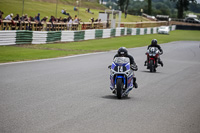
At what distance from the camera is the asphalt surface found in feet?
23.7

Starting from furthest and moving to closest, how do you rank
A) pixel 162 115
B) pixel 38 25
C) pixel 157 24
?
1. pixel 157 24
2. pixel 38 25
3. pixel 162 115

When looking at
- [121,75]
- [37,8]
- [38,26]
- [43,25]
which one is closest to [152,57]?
[121,75]

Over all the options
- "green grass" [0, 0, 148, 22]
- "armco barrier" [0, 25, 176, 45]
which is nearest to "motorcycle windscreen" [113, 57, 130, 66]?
"armco barrier" [0, 25, 176, 45]

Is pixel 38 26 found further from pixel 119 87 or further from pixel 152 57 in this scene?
pixel 119 87

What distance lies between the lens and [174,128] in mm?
7359

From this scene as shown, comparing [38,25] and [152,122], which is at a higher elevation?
[38,25]

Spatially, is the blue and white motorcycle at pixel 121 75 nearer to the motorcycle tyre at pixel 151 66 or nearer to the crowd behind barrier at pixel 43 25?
the motorcycle tyre at pixel 151 66

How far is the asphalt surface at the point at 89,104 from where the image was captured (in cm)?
722

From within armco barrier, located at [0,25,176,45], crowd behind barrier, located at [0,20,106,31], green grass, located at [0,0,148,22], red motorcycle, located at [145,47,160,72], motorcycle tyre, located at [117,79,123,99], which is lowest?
motorcycle tyre, located at [117,79,123,99]

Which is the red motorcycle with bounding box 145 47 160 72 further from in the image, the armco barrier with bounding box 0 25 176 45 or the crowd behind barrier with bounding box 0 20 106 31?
the crowd behind barrier with bounding box 0 20 106 31

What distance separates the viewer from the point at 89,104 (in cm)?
947

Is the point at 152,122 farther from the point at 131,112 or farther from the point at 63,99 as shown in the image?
the point at 63,99

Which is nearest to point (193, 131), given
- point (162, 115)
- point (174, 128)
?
point (174, 128)

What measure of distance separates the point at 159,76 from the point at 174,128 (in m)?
9.31
